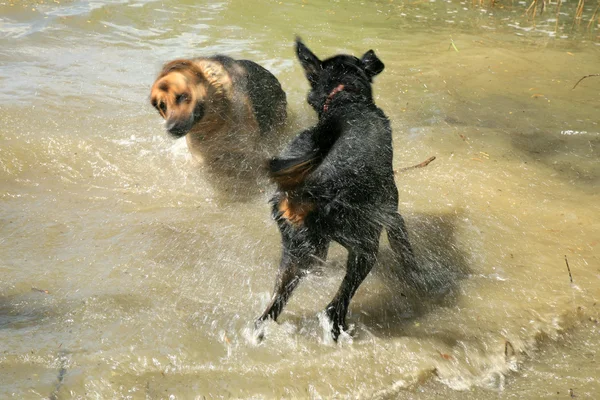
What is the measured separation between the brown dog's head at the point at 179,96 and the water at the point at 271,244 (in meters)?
0.77

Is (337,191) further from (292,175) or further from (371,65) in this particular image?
(371,65)

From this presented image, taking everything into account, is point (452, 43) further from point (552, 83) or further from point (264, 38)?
point (264, 38)

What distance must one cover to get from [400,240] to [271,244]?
38.9 inches

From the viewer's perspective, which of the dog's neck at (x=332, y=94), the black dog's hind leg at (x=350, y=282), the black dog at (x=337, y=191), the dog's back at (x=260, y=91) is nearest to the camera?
the black dog at (x=337, y=191)

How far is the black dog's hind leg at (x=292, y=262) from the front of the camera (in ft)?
10.9

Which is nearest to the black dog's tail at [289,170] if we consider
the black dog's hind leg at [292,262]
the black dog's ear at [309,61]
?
the black dog's hind leg at [292,262]

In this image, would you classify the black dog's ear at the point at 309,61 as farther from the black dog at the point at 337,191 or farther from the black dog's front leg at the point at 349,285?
the black dog's front leg at the point at 349,285

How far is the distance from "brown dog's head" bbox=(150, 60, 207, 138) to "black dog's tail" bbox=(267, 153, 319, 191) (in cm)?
175

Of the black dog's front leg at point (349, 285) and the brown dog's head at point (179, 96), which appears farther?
the brown dog's head at point (179, 96)

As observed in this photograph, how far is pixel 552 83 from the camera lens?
25.2ft

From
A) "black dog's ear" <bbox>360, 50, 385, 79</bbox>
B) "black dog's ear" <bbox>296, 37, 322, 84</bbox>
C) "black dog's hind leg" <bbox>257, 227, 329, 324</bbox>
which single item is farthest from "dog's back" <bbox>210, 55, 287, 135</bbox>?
"black dog's hind leg" <bbox>257, 227, 329, 324</bbox>

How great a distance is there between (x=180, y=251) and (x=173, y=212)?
0.69 metres

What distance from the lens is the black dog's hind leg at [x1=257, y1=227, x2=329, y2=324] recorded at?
331 centimetres

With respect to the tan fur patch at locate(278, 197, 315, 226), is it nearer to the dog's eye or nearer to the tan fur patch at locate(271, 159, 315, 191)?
the tan fur patch at locate(271, 159, 315, 191)
